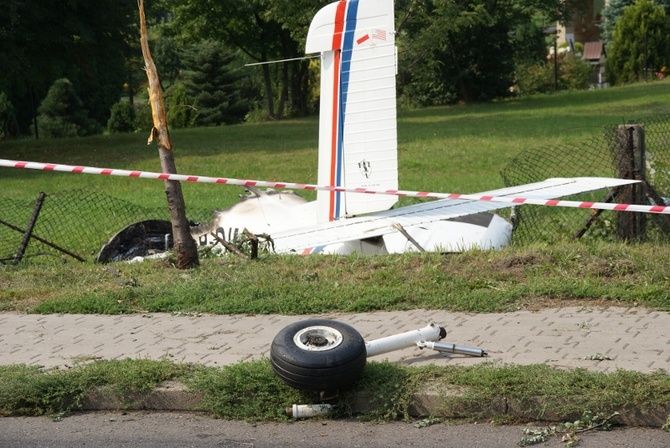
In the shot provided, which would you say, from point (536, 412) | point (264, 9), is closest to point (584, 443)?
point (536, 412)

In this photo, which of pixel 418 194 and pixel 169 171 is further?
pixel 169 171

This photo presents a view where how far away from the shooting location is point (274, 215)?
38.1ft

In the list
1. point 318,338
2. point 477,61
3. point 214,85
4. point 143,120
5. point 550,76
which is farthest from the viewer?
point 214,85

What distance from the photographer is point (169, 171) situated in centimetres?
859

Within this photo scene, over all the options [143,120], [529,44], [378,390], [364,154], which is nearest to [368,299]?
[378,390]

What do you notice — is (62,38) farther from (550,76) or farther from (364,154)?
(550,76)

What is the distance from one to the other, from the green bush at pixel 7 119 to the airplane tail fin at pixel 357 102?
106ft

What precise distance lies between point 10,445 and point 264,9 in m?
41.8

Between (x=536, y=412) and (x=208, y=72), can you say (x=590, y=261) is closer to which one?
(x=536, y=412)

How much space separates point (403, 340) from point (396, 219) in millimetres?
3512

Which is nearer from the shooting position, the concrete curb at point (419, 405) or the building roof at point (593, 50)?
the concrete curb at point (419, 405)

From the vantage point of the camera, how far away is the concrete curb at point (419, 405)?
5.07 m

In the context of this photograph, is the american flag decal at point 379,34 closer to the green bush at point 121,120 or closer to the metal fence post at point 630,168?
the metal fence post at point 630,168

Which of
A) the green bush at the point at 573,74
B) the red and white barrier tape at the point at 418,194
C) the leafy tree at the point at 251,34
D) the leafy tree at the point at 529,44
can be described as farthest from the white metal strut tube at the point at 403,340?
the green bush at the point at 573,74
